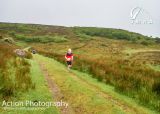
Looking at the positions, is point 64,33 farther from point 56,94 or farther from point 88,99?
point 88,99

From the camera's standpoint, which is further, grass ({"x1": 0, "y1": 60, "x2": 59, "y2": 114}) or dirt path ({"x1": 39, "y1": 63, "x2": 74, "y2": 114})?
dirt path ({"x1": 39, "y1": 63, "x2": 74, "y2": 114})

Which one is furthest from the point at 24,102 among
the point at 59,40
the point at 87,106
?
the point at 59,40

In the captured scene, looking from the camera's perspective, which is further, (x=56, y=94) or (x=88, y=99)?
(x=56, y=94)

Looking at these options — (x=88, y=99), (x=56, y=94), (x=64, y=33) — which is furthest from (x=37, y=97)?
(x=64, y=33)

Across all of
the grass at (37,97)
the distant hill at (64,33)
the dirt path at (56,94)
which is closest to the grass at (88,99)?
the dirt path at (56,94)

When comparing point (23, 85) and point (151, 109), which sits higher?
point (23, 85)

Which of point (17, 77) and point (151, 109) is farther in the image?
point (17, 77)

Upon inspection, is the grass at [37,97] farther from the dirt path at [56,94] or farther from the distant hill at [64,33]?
the distant hill at [64,33]

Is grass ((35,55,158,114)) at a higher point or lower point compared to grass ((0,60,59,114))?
lower

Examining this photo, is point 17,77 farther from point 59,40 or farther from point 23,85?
point 59,40

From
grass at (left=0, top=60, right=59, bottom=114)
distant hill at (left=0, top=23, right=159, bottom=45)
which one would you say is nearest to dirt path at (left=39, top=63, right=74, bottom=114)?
grass at (left=0, top=60, right=59, bottom=114)

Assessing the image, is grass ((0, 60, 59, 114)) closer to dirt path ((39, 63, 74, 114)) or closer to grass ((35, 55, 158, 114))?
dirt path ((39, 63, 74, 114))

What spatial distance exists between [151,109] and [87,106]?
104 inches

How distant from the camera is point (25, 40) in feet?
305
